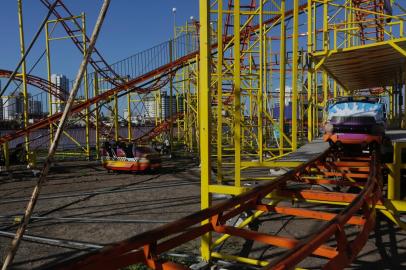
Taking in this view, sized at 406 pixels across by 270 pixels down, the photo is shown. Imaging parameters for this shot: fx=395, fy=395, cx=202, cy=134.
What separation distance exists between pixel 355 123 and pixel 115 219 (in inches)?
212

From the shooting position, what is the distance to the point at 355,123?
26.8 feet

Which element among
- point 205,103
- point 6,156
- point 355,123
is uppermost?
point 205,103

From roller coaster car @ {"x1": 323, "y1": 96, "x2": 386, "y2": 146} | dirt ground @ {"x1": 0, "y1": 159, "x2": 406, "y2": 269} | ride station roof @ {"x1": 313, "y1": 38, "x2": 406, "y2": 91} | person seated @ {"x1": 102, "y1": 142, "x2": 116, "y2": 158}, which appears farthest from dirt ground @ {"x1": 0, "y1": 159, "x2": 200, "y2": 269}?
ride station roof @ {"x1": 313, "y1": 38, "x2": 406, "y2": 91}

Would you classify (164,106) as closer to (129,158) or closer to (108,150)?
(108,150)

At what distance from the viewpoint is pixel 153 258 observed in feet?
9.48

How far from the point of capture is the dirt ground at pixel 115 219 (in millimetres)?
6332

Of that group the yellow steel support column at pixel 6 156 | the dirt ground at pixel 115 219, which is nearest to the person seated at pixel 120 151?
the dirt ground at pixel 115 219

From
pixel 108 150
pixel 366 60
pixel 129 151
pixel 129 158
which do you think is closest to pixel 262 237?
pixel 366 60

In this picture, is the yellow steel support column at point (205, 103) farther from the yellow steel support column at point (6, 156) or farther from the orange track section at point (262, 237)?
the yellow steel support column at point (6, 156)

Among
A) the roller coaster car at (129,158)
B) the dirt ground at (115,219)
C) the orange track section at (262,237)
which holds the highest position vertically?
the orange track section at (262,237)

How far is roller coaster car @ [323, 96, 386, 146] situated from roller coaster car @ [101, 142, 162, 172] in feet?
28.3

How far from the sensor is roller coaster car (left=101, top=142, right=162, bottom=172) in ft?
51.2

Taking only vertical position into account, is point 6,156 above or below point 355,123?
below

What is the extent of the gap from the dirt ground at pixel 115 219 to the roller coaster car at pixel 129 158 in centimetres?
79
